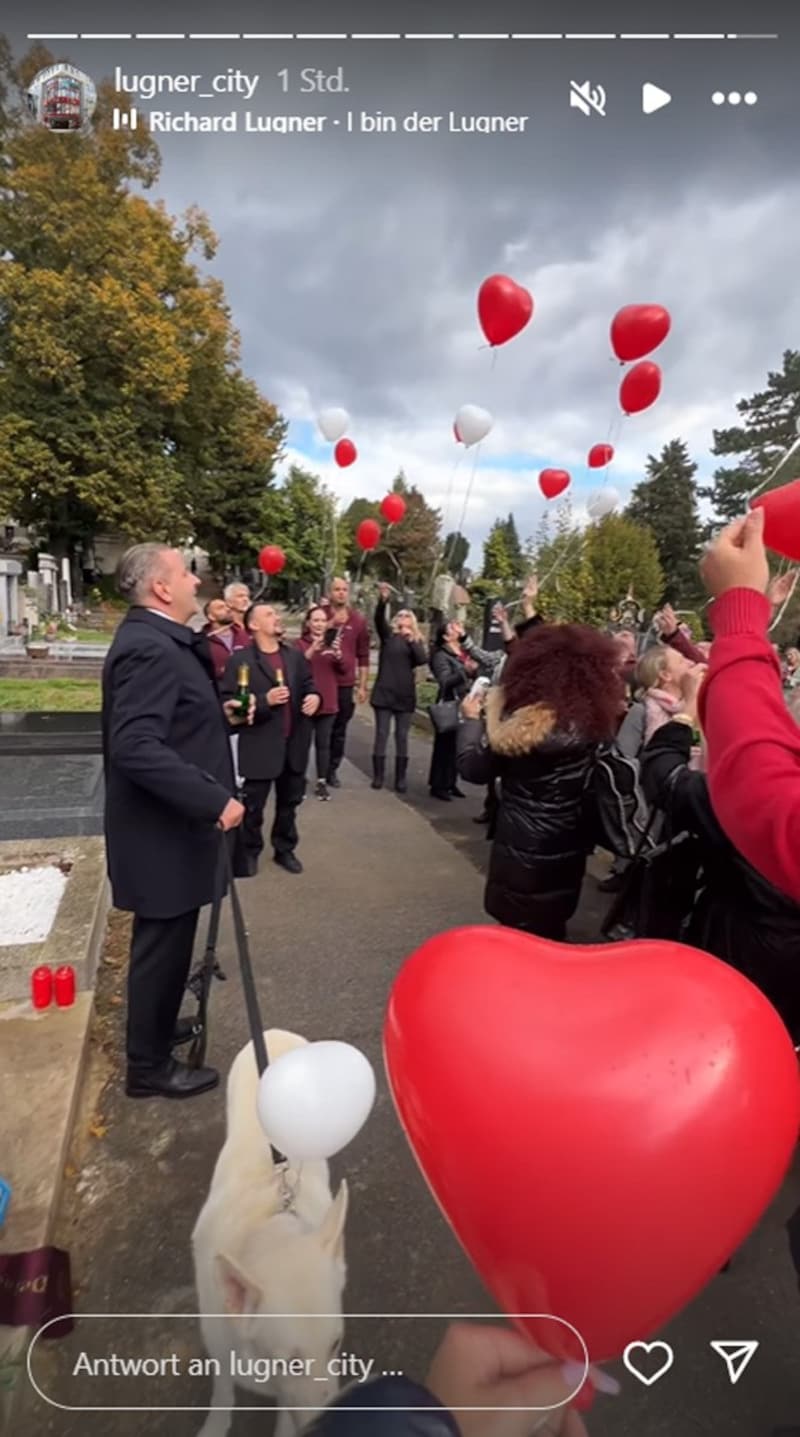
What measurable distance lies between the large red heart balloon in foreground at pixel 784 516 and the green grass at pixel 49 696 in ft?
28.5

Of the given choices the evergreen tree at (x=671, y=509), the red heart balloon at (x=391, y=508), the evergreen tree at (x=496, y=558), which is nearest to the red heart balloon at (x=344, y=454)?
the red heart balloon at (x=391, y=508)

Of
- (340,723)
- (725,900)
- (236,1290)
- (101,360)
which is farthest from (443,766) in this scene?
(101,360)

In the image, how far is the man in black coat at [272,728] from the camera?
12.7 feet

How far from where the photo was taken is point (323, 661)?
5.50m

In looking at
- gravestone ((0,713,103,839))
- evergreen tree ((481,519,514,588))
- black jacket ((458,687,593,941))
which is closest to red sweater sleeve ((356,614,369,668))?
gravestone ((0,713,103,839))

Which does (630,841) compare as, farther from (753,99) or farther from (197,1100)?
(753,99)

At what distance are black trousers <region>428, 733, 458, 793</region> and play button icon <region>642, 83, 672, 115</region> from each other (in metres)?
4.69

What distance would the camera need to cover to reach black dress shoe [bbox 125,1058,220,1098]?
215 cm

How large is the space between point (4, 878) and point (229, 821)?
82.6 inches

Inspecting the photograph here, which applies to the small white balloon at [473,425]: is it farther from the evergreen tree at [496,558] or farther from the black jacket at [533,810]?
the evergreen tree at [496,558]

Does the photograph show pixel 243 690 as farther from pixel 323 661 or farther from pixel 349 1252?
pixel 349 1252

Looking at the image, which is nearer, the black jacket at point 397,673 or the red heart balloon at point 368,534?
the black jacket at point 397,673

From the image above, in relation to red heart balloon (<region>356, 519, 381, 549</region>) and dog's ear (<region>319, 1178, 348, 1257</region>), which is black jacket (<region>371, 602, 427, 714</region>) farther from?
dog's ear (<region>319, 1178, 348, 1257</region>)

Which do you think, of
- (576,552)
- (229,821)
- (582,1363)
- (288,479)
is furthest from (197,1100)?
(288,479)
